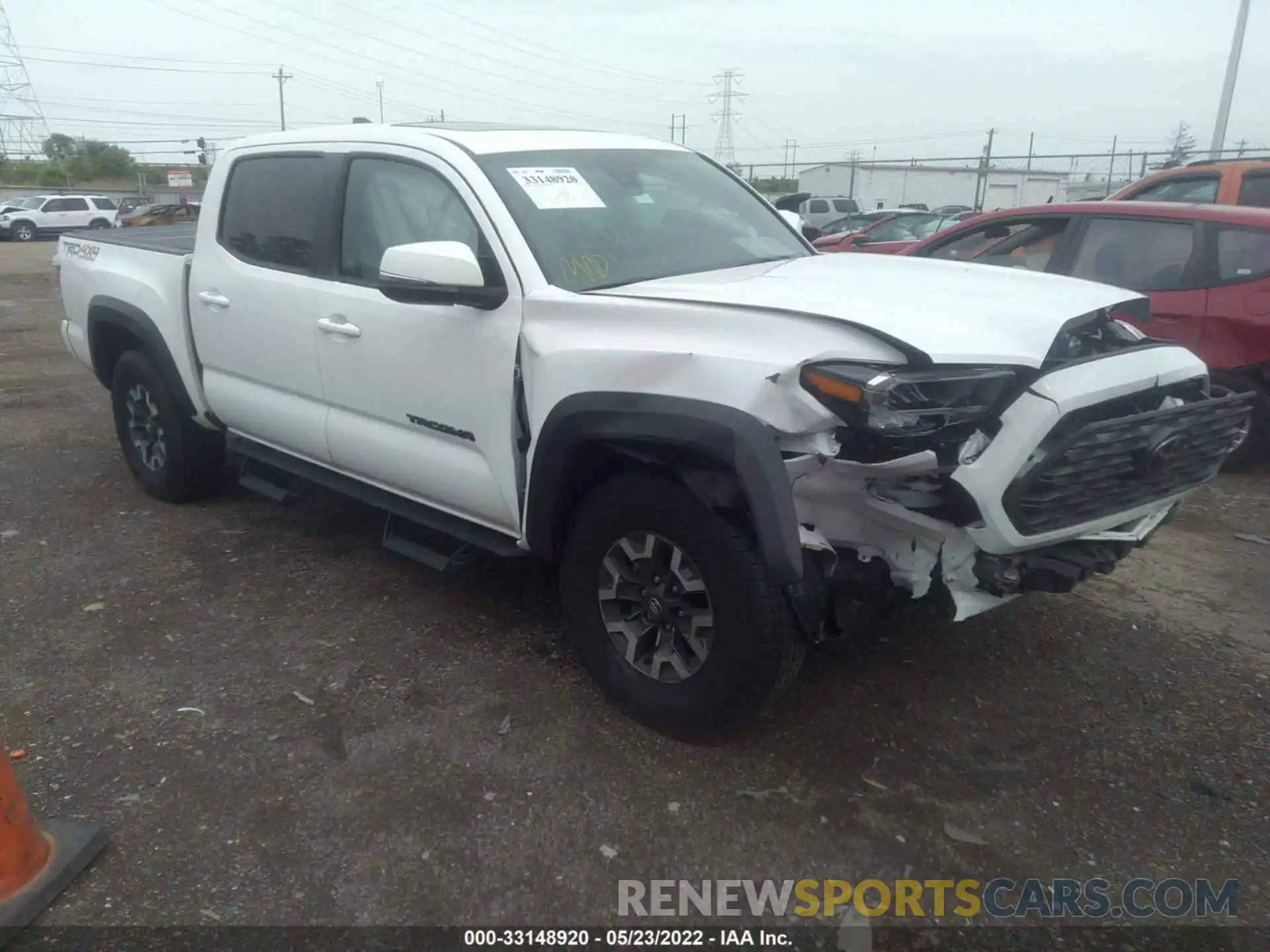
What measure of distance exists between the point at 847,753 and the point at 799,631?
0.53 meters

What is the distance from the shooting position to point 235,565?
182 inches

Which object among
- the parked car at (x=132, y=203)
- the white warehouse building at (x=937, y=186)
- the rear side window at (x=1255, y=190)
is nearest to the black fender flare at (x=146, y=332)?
the rear side window at (x=1255, y=190)

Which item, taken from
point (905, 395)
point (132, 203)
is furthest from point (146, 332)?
→ point (132, 203)

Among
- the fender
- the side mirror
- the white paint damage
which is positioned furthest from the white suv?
the white paint damage

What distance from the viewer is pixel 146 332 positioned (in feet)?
16.1


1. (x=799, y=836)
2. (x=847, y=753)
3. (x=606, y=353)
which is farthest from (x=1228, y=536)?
(x=606, y=353)

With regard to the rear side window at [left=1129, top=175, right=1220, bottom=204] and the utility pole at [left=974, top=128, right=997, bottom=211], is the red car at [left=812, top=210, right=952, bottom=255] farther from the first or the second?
the utility pole at [left=974, top=128, right=997, bottom=211]

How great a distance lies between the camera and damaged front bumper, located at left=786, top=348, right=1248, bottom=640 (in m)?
2.57

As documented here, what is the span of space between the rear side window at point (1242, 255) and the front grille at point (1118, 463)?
2.76 metres

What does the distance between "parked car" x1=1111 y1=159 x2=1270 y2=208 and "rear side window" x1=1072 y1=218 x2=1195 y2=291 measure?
7.30 ft

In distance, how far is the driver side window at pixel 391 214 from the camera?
3523mm

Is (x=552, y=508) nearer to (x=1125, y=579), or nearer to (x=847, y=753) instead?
(x=847, y=753)

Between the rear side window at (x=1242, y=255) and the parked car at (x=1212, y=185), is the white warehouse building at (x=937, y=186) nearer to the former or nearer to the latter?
the parked car at (x=1212, y=185)

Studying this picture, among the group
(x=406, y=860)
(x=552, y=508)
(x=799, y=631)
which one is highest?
(x=552, y=508)
